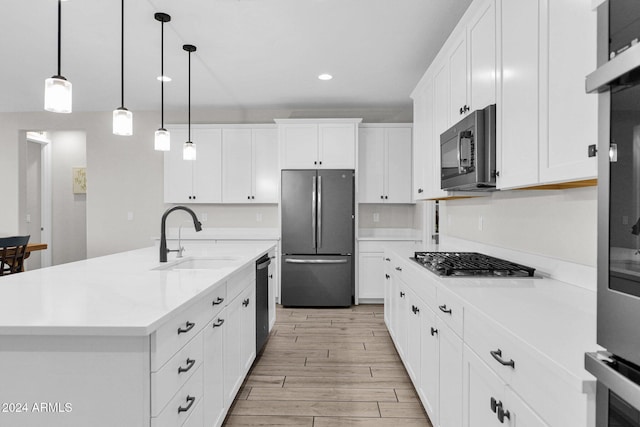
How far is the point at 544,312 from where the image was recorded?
130 cm

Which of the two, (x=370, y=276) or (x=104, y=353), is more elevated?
(x=104, y=353)

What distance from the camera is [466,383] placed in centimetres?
150

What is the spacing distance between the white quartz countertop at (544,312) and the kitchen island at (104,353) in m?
1.11

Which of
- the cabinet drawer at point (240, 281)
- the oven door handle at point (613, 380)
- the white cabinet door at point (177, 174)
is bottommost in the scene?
the cabinet drawer at point (240, 281)

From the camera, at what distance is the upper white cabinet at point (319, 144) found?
4.94 metres

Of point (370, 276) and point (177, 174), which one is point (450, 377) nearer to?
point (370, 276)

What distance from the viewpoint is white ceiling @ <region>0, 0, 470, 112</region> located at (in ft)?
8.98

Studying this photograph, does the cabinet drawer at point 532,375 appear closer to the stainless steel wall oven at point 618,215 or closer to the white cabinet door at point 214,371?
the stainless steel wall oven at point 618,215

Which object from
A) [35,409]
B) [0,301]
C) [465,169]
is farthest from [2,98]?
[465,169]

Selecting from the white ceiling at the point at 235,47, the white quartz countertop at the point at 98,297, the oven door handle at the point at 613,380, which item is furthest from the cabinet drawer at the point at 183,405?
the white ceiling at the point at 235,47

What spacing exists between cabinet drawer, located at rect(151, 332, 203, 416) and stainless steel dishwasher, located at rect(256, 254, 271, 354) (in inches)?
52.3

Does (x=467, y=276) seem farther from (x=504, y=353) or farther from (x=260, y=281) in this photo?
(x=260, y=281)

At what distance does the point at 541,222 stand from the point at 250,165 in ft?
12.9

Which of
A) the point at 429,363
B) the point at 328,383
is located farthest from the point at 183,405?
the point at 328,383
